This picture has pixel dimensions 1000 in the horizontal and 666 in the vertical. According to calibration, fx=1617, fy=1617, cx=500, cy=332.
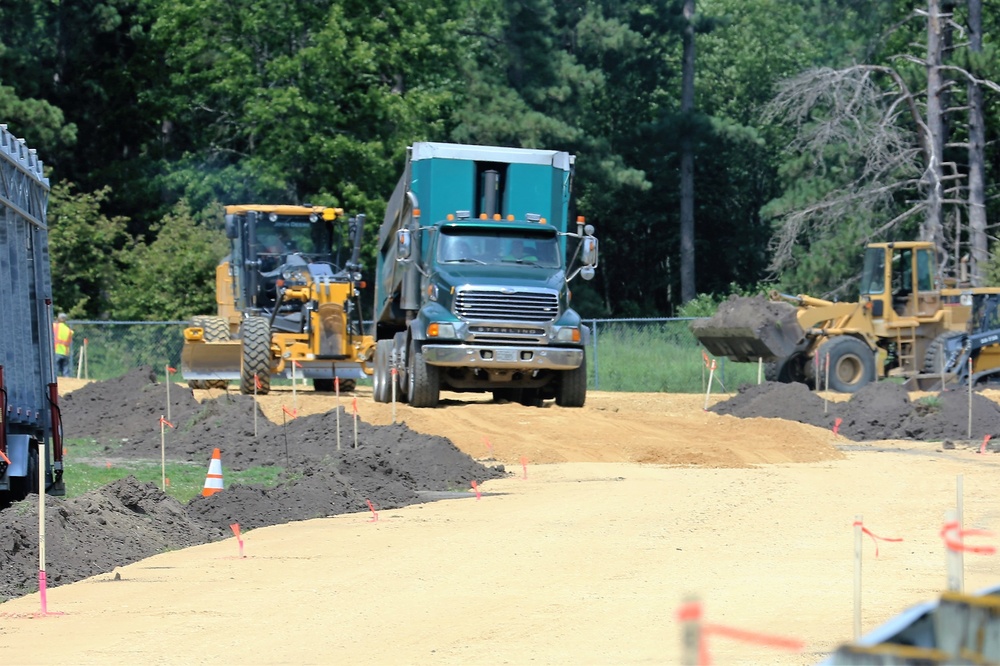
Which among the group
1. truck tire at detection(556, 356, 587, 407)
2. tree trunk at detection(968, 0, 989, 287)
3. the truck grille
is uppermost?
tree trunk at detection(968, 0, 989, 287)

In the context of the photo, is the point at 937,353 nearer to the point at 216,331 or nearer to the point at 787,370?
the point at 787,370

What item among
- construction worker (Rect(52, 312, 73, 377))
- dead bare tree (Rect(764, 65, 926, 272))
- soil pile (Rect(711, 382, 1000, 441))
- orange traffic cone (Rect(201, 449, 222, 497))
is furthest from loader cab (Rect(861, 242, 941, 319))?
orange traffic cone (Rect(201, 449, 222, 497))

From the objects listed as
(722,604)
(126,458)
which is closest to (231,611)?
(722,604)

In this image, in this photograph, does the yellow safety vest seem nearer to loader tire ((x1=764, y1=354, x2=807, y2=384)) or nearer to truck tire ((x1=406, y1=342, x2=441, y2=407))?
truck tire ((x1=406, y1=342, x2=441, y2=407))

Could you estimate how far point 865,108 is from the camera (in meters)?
46.2

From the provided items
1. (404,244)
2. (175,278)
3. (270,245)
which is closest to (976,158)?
(270,245)

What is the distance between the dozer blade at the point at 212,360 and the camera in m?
31.7

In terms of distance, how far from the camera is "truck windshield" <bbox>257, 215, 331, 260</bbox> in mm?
33094

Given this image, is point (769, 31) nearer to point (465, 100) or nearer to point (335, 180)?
point (465, 100)

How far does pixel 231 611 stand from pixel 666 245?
54.9 meters

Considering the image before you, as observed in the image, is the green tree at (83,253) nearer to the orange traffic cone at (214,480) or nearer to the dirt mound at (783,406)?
the dirt mound at (783,406)

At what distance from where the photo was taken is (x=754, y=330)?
33875mm

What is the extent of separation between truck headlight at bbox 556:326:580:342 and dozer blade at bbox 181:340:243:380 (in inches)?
327

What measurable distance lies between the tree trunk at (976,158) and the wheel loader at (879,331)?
7898 mm
